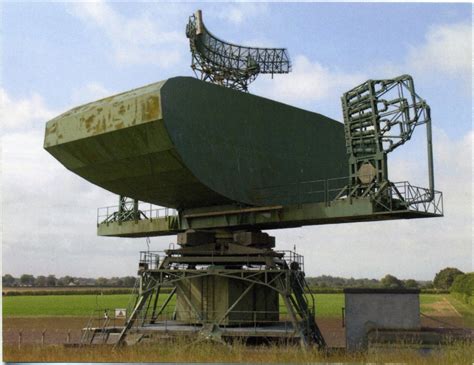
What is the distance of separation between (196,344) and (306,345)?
409 centimetres

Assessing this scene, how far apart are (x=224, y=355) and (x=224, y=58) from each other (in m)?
19.5

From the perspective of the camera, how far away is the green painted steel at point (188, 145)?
20594 millimetres

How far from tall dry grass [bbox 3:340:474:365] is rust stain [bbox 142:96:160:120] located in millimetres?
7914

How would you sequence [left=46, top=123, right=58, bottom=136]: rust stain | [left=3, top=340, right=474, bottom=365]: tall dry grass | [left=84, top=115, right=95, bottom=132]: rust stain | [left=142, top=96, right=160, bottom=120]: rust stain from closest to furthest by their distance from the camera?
[left=3, top=340, right=474, bottom=365]: tall dry grass < [left=142, top=96, right=160, bottom=120]: rust stain < [left=84, top=115, right=95, bottom=132]: rust stain < [left=46, top=123, right=58, bottom=136]: rust stain

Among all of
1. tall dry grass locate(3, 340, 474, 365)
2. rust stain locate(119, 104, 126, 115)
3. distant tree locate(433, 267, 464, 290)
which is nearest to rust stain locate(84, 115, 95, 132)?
rust stain locate(119, 104, 126, 115)

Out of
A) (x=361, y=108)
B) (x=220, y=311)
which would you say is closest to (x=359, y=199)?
(x=361, y=108)

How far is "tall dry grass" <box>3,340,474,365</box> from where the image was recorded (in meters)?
15.1

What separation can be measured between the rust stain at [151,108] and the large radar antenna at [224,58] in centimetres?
1222

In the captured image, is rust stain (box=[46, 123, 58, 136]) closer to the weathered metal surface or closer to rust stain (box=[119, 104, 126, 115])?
rust stain (box=[119, 104, 126, 115])

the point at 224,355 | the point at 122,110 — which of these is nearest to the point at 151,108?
the point at 122,110

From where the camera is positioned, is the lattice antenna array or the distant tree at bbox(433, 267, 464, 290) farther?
the distant tree at bbox(433, 267, 464, 290)

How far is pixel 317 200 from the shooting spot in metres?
24.9

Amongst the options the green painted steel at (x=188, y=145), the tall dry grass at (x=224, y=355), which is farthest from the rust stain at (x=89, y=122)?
the tall dry grass at (x=224, y=355)

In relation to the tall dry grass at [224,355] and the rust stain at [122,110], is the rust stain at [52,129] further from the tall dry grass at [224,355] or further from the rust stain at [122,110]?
the tall dry grass at [224,355]
